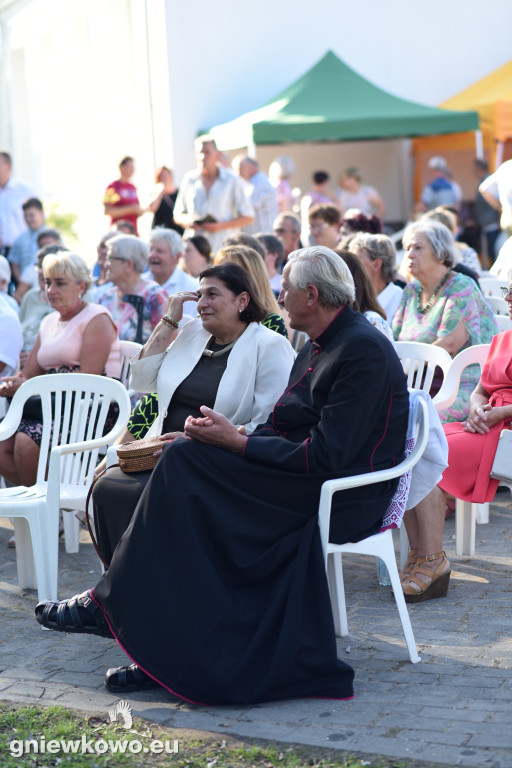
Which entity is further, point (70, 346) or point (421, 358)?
point (70, 346)

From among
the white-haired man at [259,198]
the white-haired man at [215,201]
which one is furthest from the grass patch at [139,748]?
the white-haired man at [259,198]

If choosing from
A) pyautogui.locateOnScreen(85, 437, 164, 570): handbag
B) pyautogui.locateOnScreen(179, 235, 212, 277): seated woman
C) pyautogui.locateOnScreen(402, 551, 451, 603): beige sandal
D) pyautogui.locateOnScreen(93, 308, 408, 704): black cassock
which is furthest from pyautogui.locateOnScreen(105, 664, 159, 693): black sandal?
pyautogui.locateOnScreen(179, 235, 212, 277): seated woman

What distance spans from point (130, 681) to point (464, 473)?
1.75 m

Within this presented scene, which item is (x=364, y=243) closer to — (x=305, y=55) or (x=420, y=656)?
(x=420, y=656)

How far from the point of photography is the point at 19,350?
5867 millimetres

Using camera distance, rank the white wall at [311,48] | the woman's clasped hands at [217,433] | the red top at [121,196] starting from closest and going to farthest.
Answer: the woman's clasped hands at [217,433] → the red top at [121,196] → the white wall at [311,48]

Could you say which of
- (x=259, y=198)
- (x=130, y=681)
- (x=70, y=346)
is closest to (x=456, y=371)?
(x=70, y=346)

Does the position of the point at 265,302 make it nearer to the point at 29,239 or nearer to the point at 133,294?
the point at 133,294

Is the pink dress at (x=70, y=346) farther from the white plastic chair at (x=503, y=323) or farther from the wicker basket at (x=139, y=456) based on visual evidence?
the white plastic chair at (x=503, y=323)

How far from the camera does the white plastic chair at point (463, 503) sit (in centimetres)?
473

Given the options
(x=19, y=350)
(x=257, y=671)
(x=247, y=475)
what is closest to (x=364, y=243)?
(x=19, y=350)

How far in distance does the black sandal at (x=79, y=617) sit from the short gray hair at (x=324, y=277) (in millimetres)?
1338

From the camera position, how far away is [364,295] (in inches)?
182

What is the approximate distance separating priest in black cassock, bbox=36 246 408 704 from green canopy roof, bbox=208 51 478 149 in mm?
9958
